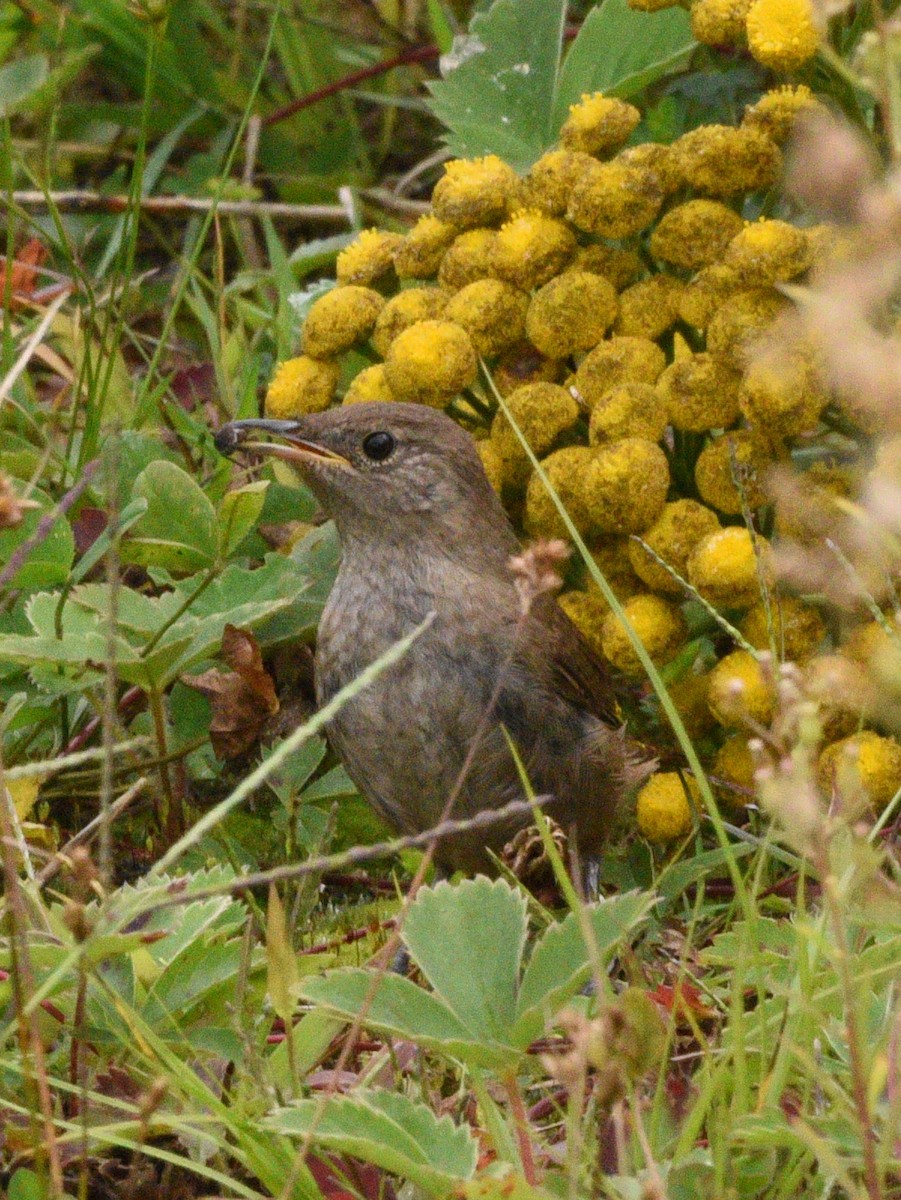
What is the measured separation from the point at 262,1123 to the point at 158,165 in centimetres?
413

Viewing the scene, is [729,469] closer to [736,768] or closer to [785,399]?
[785,399]

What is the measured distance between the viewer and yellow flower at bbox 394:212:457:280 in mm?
4000

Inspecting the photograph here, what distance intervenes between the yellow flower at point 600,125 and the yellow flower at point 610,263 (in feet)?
0.72

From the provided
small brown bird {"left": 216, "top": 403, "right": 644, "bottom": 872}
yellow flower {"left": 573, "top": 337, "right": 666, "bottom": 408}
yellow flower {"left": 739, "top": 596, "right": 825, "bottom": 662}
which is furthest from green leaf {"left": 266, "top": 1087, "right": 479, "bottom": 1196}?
yellow flower {"left": 573, "top": 337, "right": 666, "bottom": 408}

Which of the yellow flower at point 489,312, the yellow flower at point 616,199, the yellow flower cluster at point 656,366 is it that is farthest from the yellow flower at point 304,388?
the yellow flower at point 616,199

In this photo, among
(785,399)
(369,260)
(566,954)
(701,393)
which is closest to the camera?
(566,954)

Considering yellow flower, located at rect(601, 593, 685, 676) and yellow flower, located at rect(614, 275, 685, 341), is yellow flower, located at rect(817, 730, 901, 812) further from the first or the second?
yellow flower, located at rect(614, 275, 685, 341)

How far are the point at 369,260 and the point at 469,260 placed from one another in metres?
0.34

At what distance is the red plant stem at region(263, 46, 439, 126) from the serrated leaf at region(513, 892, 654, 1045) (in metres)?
3.89

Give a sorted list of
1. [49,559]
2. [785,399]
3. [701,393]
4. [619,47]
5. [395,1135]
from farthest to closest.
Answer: [619,47], [49,559], [701,393], [785,399], [395,1135]

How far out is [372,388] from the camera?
4043 millimetres

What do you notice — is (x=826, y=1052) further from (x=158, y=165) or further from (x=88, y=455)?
(x=158, y=165)

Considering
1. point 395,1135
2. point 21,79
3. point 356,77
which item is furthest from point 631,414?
point 21,79

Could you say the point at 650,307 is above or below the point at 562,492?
above
